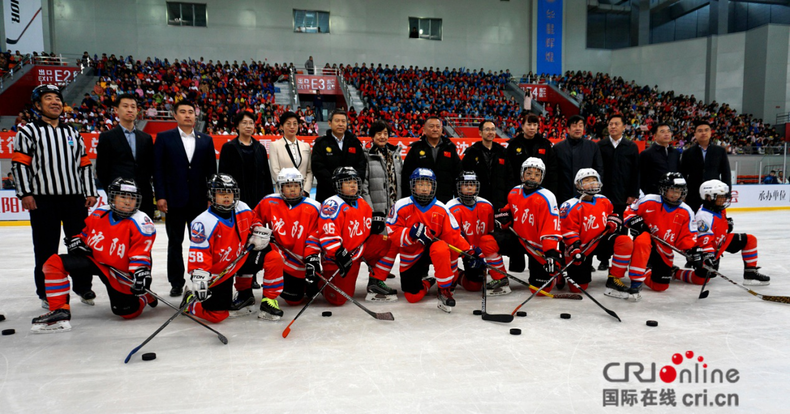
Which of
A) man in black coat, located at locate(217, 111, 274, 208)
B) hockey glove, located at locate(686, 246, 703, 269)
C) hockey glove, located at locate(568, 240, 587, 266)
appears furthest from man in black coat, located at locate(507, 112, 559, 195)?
man in black coat, located at locate(217, 111, 274, 208)

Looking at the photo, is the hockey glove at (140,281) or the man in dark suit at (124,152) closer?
the hockey glove at (140,281)

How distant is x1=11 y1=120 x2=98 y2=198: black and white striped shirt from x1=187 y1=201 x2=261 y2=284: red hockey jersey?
1.24 meters

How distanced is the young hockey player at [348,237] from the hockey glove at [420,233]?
0.42m

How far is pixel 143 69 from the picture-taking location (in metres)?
18.3

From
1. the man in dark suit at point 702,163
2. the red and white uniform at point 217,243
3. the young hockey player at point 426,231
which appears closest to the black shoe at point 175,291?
the red and white uniform at point 217,243

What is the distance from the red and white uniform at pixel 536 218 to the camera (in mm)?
4297

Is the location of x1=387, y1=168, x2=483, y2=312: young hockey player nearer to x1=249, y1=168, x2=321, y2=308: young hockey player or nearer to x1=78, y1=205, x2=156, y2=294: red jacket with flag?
x1=249, y1=168, x2=321, y2=308: young hockey player

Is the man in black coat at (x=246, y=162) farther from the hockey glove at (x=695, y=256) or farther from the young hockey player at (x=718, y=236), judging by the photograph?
the young hockey player at (x=718, y=236)

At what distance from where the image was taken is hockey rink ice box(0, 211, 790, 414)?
2.39m

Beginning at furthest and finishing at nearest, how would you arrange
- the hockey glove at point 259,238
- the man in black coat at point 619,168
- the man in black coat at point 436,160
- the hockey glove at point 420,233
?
the man in black coat at point 619,168 → the man in black coat at point 436,160 → the hockey glove at point 420,233 → the hockey glove at point 259,238

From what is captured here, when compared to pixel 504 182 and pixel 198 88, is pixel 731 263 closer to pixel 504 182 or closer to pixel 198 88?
pixel 504 182

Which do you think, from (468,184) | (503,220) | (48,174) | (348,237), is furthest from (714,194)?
(48,174)

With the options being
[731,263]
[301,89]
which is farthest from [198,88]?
[731,263]

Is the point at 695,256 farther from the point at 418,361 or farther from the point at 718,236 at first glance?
the point at 418,361
